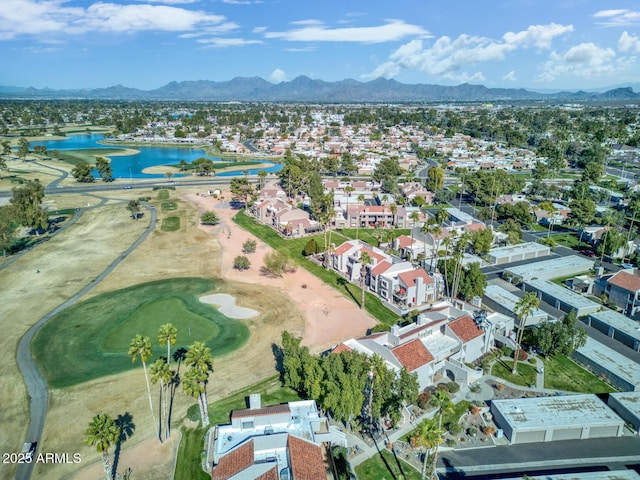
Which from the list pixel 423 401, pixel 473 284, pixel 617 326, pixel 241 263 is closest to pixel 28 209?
pixel 241 263

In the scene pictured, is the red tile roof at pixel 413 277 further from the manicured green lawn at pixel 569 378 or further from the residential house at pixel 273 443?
the residential house at pixel 273 443

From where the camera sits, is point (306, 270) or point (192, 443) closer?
point (192, 443)

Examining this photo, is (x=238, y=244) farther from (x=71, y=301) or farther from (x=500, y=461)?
(x=500, y=461)

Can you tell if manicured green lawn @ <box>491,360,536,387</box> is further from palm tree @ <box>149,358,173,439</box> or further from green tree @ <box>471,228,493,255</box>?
green tree @ <box>471,228,493,255</box>

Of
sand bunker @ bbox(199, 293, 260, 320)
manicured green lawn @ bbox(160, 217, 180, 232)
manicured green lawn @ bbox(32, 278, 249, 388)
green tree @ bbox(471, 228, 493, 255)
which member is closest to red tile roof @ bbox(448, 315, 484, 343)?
manicured green lawn @ bbox(32, 278, 249, 388)

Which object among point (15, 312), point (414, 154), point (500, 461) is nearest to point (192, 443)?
point (500, 461)
